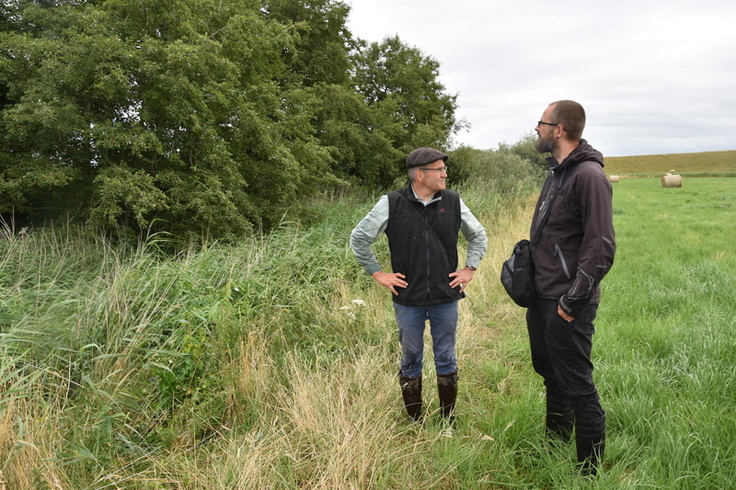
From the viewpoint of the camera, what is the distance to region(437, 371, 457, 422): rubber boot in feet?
9.69

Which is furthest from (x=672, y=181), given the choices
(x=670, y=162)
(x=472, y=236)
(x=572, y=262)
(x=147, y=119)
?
(x=670, y=162)

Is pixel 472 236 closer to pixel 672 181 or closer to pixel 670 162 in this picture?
pixel 672 181

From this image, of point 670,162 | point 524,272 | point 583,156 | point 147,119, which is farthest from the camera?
point 670,162

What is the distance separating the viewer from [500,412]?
2.92 m

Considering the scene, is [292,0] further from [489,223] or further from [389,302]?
[389,302]

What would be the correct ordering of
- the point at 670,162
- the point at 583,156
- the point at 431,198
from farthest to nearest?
1. the point at 670,162
2. the point at 431,198
3. the point at 583,156

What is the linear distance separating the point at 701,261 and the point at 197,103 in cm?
968

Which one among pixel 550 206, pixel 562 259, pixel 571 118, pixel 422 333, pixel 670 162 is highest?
pixel 670 162

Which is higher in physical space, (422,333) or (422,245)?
(422,245)

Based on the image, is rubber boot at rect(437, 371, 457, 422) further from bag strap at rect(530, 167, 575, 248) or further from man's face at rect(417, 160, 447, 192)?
man's face at rect(417, 160, 447, 192)

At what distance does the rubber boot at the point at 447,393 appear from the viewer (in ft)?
9.69

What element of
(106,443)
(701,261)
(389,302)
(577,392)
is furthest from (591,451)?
(701,261)

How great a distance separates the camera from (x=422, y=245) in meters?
2.87

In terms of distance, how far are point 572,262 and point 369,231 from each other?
1284 mm
